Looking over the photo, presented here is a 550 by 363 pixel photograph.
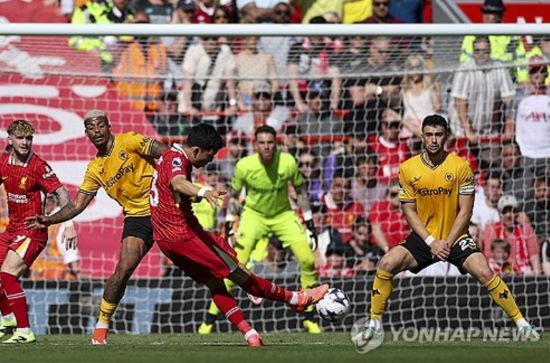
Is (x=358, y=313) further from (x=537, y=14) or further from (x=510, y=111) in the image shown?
(x=537, y=14)

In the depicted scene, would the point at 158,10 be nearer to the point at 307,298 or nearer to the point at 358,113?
the point at 358,113

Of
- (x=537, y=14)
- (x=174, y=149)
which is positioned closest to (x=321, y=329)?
(x=174, y=149)

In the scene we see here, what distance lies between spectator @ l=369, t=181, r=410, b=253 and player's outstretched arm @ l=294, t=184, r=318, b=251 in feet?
3.97

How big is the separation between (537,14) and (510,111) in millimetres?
4161

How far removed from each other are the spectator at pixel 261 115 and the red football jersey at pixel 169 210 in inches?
240

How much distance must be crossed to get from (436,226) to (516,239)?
3.95 metres

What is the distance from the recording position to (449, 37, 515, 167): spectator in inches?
667

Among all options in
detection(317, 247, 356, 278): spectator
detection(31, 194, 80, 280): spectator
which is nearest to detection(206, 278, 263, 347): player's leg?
detection(317, 247, 356, 278): spectator

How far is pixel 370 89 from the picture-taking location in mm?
17297

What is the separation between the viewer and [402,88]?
56.3 ft

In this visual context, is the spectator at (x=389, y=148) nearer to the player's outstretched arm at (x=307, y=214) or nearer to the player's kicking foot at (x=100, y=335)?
the player's outstretched arm at (x=307, y=214)

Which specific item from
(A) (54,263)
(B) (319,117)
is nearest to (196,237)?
(A) (54,263)

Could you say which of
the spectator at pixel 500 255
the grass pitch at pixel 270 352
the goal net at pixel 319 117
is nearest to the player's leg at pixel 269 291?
the grass pitch at pixel 270 352

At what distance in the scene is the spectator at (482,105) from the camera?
55.6 feet
